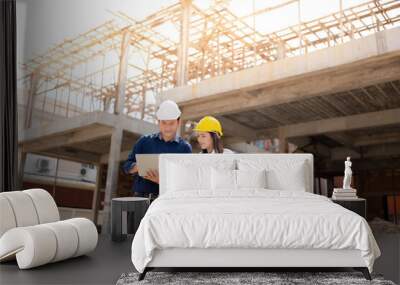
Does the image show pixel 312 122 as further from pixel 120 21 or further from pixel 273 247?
pixel 273 247

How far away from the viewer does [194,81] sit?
6738 mm

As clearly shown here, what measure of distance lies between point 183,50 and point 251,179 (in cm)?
365

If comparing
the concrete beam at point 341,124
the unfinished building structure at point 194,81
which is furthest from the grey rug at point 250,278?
the concrete beam at point 341,124

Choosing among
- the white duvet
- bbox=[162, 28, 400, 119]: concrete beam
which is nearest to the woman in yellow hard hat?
the white duvet

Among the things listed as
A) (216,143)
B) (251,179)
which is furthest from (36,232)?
(216,143)

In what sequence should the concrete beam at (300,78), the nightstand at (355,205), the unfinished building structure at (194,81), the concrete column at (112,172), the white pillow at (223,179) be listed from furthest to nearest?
the concrete column at (112,172) < the unfinished building structure at (194,81) < the concrete beam at (300,78) < the nightstand at (355,205) < the white pillow at (223,179)

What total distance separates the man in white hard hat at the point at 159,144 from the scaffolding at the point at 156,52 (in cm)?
236

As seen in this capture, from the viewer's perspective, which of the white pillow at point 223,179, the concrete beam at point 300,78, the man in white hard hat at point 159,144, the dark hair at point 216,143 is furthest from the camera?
the concrete beam at point 300,78

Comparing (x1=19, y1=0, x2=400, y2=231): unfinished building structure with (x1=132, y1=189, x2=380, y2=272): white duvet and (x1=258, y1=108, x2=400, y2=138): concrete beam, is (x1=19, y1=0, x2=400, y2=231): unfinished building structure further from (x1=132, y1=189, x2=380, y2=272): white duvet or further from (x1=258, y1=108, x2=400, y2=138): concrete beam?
(x1=132, y1=189, x2=380, y2=272): white duvet

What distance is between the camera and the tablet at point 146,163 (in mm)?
3629

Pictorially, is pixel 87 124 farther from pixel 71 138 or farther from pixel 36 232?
pixel 36 232

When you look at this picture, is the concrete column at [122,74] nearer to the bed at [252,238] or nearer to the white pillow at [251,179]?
the white pillow at [251,179]

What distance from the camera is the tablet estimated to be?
11.9 ft

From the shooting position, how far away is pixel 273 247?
238cm
